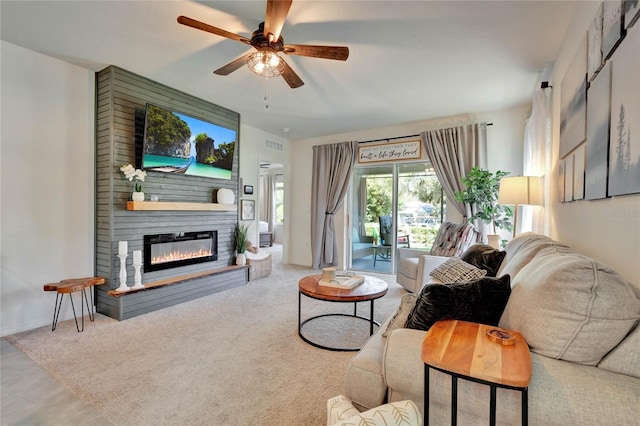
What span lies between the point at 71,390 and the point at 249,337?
1219 mm

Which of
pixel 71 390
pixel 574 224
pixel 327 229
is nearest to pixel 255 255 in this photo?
pixel 327 229

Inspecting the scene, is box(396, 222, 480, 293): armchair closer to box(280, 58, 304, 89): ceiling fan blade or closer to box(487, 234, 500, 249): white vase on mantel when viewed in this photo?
box(487, 234, 500, 249): white vase on mantel

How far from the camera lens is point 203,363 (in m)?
2.17

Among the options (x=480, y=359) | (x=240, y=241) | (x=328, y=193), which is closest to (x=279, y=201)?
(x=328, y=193)

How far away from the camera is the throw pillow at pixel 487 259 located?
2.35m

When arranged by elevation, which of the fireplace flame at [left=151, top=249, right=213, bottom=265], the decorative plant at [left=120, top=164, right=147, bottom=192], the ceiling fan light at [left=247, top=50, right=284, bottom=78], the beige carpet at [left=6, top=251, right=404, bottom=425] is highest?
the ceiling fan light at [left=247, top=50, right=284, bottom=78]

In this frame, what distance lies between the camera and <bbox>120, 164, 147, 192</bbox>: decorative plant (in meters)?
3.13

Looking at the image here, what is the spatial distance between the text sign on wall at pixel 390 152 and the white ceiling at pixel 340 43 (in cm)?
98

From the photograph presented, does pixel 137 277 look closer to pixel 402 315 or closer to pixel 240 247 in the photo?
pixel 240 247

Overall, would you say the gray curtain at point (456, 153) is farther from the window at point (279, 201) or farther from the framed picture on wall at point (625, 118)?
the window at point (279, 201)

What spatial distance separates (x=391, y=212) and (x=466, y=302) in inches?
159

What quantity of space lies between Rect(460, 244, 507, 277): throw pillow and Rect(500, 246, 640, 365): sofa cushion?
1360 mm

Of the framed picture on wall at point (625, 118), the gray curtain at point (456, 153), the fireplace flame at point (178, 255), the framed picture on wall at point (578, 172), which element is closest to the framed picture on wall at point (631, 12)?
the framed picture on wall at point (625, 118)

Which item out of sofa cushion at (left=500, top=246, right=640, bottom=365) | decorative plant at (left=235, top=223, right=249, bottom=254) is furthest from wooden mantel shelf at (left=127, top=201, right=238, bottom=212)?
sofa cushion at (left=500, top=246, right=640, bottom=365)
